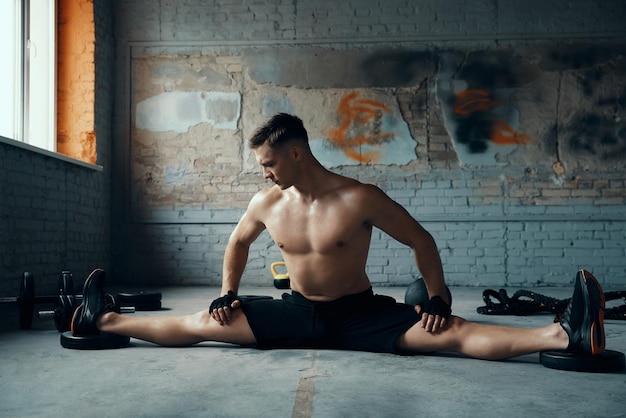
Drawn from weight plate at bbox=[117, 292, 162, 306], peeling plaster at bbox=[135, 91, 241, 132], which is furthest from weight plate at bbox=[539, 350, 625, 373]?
peeling plaster at bbox=[135, 91, 241, 132]

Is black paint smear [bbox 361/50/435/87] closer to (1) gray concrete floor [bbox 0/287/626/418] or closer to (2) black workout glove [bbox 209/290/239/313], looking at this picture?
(1) gray concrete floor [bbox 0/287/626/418]

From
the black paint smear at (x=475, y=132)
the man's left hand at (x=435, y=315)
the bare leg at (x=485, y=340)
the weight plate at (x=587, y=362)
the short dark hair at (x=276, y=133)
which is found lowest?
the weight plate at (x=587, y=362)

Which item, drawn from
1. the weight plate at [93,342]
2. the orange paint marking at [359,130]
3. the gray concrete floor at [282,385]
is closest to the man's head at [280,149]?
the gray concrete floor at [282,385]

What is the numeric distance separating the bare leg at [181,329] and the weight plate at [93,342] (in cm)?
4

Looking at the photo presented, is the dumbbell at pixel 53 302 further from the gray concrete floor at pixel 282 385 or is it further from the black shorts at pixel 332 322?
the black shorts at pixel 332 322

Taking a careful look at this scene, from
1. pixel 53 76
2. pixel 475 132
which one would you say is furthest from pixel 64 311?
pixel 475 132

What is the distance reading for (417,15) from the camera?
24.8 ft

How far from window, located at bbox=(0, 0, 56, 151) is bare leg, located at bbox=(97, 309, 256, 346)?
11.4 feet

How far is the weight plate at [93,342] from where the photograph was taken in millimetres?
3092

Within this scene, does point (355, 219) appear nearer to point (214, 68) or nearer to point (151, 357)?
point (151, 357)

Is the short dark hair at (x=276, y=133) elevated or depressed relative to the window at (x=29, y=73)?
depressed

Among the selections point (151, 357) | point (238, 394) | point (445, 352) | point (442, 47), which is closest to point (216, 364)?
point (151, 357)

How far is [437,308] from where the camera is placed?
2760mm

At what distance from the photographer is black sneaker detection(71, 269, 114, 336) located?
3.12 m
